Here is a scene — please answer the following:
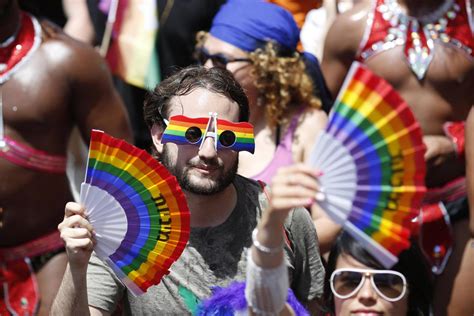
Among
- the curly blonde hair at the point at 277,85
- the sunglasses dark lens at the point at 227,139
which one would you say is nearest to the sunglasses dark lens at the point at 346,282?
the sunglasses dark lens at the point at 227,139

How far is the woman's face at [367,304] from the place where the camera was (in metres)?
4.18

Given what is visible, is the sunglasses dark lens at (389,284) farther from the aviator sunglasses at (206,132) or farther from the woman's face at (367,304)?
the aviator sunglasses at (206,132)

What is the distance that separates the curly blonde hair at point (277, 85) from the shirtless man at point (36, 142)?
0.65 meters

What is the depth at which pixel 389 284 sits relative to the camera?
13.9 ft

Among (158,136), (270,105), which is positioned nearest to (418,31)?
(270,105)

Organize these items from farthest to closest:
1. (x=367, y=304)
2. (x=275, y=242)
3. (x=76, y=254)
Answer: (x=367, y=304)
(x=76, y=254)
(x=275, y=242)

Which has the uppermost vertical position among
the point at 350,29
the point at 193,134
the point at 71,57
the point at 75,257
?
the point at 193,134

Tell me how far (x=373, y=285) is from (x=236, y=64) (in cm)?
154

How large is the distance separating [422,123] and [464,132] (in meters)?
0.25

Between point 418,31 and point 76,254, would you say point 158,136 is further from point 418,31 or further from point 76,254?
point 418,31

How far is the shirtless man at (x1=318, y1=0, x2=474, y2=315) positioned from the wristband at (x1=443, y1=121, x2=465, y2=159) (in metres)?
0.02

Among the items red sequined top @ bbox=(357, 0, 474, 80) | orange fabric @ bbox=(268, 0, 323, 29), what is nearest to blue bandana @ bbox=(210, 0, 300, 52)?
red sequined top @ bbox=(357, 0, 474, 80)

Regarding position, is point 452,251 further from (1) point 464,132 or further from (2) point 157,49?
(2) point 157,49

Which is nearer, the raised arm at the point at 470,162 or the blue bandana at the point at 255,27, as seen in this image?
the raised arm at the point at 470,162
